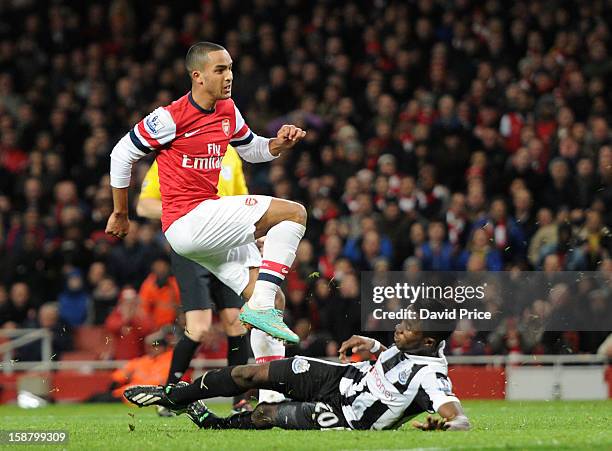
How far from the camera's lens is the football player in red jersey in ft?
28.9

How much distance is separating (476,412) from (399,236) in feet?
15.0

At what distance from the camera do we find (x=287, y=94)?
18.8 m

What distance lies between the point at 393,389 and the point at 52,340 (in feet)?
29.0

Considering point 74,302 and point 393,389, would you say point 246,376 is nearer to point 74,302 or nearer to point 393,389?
point 393,389

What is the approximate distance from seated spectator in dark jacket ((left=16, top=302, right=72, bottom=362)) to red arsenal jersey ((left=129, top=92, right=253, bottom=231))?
7226 mm

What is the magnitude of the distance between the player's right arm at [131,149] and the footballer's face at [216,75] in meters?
0.35

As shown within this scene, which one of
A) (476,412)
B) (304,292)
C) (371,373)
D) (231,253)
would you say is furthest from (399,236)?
(371,373)

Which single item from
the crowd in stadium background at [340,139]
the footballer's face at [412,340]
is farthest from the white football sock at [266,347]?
the crowd in stadium background at [340,139]

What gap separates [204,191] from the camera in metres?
9.05

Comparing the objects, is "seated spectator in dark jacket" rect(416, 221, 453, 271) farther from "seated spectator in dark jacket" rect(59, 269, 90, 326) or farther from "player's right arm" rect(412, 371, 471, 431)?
"player's right arm" rect(412, 371, 471, 431)

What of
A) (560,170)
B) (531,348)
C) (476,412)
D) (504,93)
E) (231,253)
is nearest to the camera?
(231,253)

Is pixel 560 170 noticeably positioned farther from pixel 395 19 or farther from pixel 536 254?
pixel 395 19
